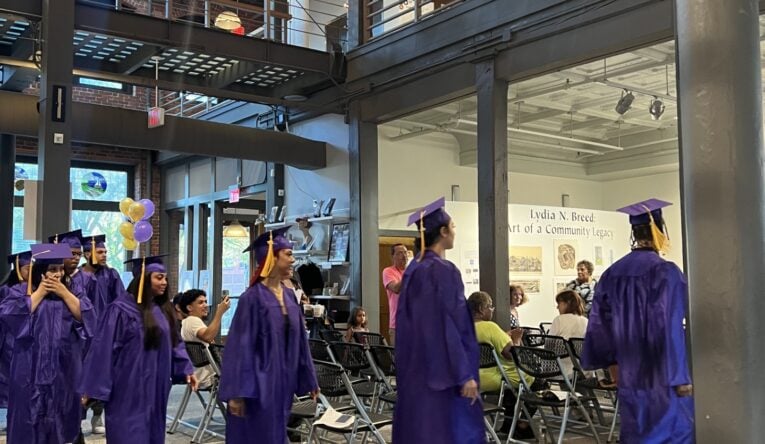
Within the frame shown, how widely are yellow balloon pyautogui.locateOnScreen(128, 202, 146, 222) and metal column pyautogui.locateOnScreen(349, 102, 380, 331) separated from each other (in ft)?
8.79

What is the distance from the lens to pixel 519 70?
767cm

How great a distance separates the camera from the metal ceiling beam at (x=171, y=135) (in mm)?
8406

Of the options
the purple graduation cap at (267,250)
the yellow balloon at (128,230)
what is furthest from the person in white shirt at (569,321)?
the yellow balloon at (128,230)

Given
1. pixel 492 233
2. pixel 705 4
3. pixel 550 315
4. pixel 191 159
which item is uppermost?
pixel 191 159

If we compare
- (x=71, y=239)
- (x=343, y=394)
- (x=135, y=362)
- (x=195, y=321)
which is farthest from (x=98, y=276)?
(x=343, y=394)

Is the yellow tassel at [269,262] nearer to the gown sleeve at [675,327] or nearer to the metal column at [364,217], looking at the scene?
the gown sleeve at [675,327]

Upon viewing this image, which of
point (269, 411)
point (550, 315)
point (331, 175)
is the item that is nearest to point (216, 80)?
point (331, 175)

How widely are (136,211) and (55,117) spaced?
2066 millimetres

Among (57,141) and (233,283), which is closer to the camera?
(57,141)

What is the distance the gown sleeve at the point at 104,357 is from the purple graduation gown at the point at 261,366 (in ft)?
2.25

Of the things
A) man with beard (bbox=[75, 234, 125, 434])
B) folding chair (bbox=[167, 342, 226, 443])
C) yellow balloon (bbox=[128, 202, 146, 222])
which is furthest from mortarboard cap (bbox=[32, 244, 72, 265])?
yellow balloon (bbox=[128, 202, 146, 222])

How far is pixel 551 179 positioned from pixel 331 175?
18.1 feet

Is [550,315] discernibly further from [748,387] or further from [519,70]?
[748,387]

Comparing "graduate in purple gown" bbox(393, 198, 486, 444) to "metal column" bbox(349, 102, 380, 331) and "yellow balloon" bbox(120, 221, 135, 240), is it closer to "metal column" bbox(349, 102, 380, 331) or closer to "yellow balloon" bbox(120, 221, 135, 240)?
"metal column" bbox(349, 102, 380, 331)
